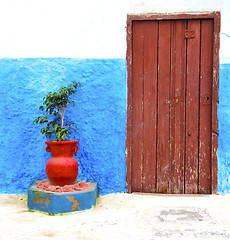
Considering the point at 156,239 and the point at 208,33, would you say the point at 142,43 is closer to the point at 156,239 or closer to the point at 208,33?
the point at 208,33

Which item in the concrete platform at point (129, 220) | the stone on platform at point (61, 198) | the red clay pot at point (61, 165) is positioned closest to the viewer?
the concrete platform at point (129, 220)

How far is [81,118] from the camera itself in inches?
139

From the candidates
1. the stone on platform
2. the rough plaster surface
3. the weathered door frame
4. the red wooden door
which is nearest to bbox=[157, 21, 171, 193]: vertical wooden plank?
the red wooden door

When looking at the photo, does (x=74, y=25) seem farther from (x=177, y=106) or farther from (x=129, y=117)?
(x=177, y=106)

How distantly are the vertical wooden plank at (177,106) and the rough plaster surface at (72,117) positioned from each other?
560mm

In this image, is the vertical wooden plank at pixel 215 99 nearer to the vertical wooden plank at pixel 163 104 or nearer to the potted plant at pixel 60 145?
the vertical wooden plank at pixel 163 104

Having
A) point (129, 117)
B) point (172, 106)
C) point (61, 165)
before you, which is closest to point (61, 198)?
point (61, 165)

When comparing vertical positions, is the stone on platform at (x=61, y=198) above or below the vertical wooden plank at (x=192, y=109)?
below

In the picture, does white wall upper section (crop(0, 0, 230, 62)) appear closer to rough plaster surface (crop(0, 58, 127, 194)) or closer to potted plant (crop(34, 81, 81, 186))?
rough plaster surface (crop(0, 58, 127, 194))

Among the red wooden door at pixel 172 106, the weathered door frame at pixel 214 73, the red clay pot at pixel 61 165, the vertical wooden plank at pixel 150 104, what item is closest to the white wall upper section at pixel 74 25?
the weathered door frame at pixel 214 73

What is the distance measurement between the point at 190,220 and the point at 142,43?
1.99 m

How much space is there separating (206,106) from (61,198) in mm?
1888

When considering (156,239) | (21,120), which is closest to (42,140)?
(21,120)

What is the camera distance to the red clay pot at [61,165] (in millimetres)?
3078
